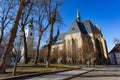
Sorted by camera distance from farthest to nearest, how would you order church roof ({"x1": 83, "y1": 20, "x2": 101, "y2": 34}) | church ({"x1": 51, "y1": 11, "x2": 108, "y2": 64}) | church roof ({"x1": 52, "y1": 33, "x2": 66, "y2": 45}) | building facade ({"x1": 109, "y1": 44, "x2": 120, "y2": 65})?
church roof ({"x1": 52, "y1": 33, "x2": 66, "y2": 45})
building facade ({"x1": 109, "y1": 44, "x2": 120, "y2": 65})
church roof ({"x1": 83, "y1": 20, "x2": 101, "y2": 34})
church ({"x1": 51, "y1": 11, "x2": 108, "y2": 64})

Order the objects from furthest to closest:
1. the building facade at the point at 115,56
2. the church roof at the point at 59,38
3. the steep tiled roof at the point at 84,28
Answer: the church roof at the point at 59,38 → the building facade at the point at 115,56 → the steep tiled roof at the point at 84,28

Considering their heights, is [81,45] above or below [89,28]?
below

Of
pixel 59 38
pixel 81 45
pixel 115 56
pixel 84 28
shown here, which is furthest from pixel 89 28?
pixel 59 38

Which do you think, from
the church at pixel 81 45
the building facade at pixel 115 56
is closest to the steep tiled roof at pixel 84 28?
the church at pixel 81 45

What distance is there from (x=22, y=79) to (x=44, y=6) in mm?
16679

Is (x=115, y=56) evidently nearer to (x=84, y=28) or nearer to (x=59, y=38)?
(x=84, y=28)

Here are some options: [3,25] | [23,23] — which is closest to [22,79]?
[23,23]

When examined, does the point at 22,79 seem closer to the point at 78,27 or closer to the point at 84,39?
the point at 84,39

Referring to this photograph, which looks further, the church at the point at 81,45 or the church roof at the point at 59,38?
the church roof at the point at 59,38

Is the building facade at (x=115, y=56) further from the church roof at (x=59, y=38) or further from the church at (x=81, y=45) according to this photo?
the church roof at (x=59, y=38)

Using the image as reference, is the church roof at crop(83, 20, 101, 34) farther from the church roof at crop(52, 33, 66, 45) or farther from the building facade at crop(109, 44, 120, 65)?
the church roof at crop(52, 33, 66, 45)

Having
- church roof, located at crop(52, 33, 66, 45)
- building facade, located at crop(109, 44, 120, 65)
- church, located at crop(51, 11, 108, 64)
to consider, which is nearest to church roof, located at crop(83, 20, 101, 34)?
church, located at crop(51, 11, 108, 64)

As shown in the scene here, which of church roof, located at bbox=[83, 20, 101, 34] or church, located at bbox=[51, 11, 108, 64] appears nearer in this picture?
church, located at bbox=[51, 11, 108, 64]

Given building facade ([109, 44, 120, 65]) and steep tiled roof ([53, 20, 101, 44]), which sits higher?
steep tiled roof ([53, 20, 101, 44])
